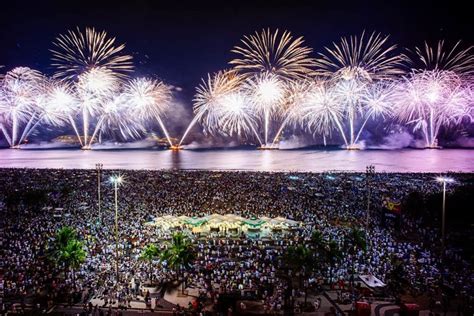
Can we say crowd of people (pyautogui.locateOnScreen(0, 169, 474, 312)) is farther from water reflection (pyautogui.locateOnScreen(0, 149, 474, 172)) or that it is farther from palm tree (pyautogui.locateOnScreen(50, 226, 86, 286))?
water reflection (pyautogui.locateOnScreen(0, 149, 474, 172))

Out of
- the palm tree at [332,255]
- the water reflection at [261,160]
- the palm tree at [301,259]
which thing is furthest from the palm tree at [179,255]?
the water reflection at [261,160]

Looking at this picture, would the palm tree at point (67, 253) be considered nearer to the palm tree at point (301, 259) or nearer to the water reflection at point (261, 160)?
the palm tree at point (301, 259)

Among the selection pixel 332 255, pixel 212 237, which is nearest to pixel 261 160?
pixel 212 237

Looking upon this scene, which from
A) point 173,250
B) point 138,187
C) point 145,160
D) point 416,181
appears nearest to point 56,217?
point 138,187

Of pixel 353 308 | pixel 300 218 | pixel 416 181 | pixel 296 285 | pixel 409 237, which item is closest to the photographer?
pixel 353 308

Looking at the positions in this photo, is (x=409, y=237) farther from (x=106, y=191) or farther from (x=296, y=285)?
(x=106, y=191)

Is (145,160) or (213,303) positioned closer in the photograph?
(213,303)

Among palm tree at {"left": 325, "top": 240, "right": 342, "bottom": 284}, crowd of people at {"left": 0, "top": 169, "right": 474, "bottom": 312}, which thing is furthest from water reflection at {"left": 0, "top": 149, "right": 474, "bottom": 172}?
palm tree at {"left": 325, "top": 240, "right": 342, "bottom": 284}

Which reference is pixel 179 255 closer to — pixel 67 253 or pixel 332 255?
pixel 67 253
